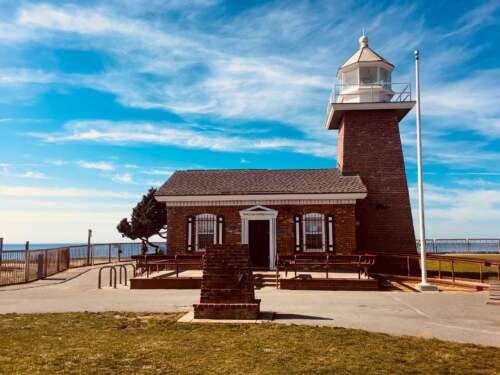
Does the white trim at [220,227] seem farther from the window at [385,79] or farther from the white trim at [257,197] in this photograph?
the window at [385,79]

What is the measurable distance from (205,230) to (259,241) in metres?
2.50

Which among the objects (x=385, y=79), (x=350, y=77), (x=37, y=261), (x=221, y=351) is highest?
(x=350, y=77)

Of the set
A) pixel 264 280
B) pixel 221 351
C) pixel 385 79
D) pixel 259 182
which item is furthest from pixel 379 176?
pixel 221 351

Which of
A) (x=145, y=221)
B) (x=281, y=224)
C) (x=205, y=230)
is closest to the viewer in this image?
(x=281, y=224)

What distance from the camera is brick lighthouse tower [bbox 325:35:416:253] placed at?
21.7m

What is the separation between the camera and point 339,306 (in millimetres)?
11805

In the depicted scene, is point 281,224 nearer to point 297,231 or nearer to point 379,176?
point 297,231

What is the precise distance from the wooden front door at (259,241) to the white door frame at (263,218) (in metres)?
0.24

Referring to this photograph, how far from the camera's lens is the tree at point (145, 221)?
33.5 m

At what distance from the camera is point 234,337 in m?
8.04

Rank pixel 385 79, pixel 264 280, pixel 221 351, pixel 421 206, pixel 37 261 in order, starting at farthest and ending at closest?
1. pixel 385 79
2. pixel 37 261
3. pixel 264 280
4. pixel 421 206
5. pixel 221 351

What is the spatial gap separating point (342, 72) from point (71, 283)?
1638cm

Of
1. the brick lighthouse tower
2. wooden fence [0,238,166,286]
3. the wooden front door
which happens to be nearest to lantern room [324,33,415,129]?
the brick lighthouse tower

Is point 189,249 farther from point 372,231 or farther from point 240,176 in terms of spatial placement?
point 372,231
